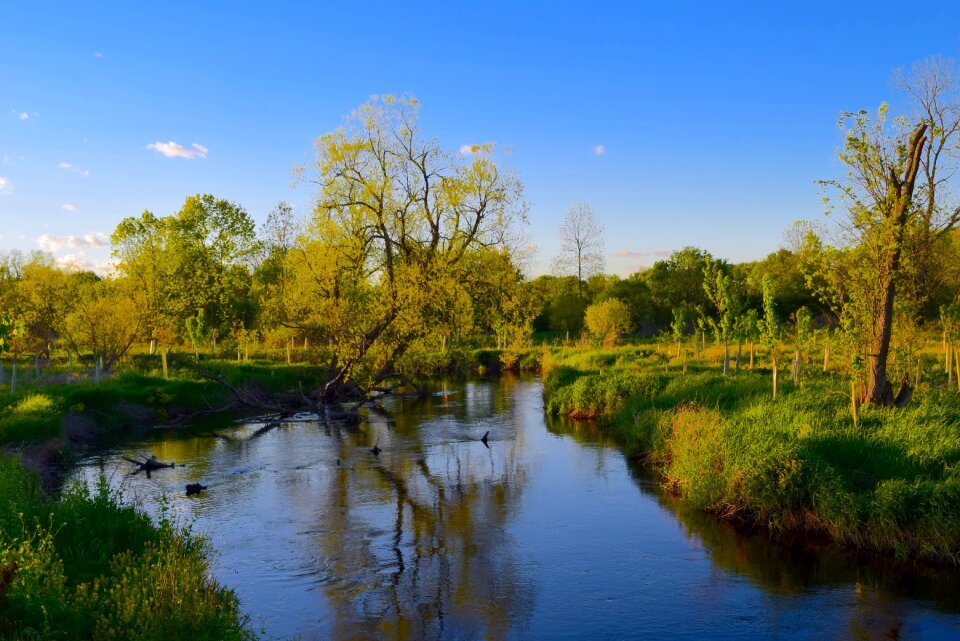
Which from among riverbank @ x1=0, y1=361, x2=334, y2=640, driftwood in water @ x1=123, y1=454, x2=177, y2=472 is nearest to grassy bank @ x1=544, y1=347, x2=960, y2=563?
riverbank @ x1=0, y1=361, x2=334, y2=640

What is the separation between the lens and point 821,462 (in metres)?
15.9

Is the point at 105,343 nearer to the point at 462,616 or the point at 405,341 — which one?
the point at 405,341

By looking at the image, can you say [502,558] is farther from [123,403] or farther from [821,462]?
[123,403]

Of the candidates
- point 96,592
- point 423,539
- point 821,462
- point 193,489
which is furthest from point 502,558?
point 193,489

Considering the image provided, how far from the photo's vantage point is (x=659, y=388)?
97.8 ft

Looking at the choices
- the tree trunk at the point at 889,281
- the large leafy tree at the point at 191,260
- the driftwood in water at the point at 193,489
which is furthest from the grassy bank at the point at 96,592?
the large leafy tree at the point at 191,260

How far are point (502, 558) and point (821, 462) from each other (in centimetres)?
793

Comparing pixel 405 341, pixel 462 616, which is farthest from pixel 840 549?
pixel 405 341

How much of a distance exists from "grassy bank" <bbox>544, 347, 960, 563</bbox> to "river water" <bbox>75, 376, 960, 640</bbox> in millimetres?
697

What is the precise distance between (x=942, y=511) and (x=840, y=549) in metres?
2.18

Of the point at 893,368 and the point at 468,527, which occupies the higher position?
the point at 893,368

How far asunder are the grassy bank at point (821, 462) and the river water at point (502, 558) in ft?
2.29

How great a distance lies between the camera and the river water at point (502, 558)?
38.0ft

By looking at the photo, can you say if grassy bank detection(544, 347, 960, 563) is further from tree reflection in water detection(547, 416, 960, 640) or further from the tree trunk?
the tree trunk
